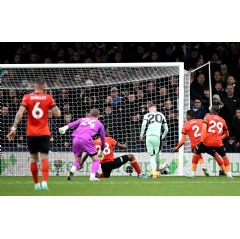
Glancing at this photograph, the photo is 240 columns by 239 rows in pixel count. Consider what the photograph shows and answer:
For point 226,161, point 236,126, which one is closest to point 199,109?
point 236,126

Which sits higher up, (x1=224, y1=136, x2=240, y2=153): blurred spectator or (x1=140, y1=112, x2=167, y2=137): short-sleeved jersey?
(x1=140, y1=112, x2=167, y2=137): short-sleeved jersey

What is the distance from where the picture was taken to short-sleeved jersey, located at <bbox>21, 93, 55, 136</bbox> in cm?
1267

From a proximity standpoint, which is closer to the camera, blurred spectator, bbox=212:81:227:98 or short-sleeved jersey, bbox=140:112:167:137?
short-sleeved jersey, bbox=140:112:167:137

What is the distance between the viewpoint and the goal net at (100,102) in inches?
803

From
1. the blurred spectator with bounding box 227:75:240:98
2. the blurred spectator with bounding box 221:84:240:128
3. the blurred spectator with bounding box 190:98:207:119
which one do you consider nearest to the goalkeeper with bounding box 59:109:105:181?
the blurred spectator with bounding box 190:98:207:119

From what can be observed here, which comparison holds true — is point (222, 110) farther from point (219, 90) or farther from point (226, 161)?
point (226, 161)

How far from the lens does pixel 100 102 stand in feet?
70.0

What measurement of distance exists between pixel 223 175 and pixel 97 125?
511 centimetres

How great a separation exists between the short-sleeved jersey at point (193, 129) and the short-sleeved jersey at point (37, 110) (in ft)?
20.4

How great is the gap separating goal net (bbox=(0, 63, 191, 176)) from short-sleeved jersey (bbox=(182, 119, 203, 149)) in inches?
66.4

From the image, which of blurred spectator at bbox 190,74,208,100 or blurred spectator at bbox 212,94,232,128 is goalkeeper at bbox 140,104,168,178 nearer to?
blurred spectator at bbox 212,94,232,128

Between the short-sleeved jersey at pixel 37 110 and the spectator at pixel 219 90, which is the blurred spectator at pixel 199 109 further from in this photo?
the short-sleeved jersey at pixel 37 110

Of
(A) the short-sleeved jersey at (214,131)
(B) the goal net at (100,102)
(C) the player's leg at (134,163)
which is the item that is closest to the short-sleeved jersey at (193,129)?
(A) the short-sleeved jersey at (214,131)

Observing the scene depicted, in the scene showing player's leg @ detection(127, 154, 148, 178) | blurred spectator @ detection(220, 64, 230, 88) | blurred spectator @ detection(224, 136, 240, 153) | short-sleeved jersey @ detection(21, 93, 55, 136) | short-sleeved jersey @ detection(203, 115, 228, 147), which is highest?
blurred spectator @ detection(220, 64, 230, 88)
